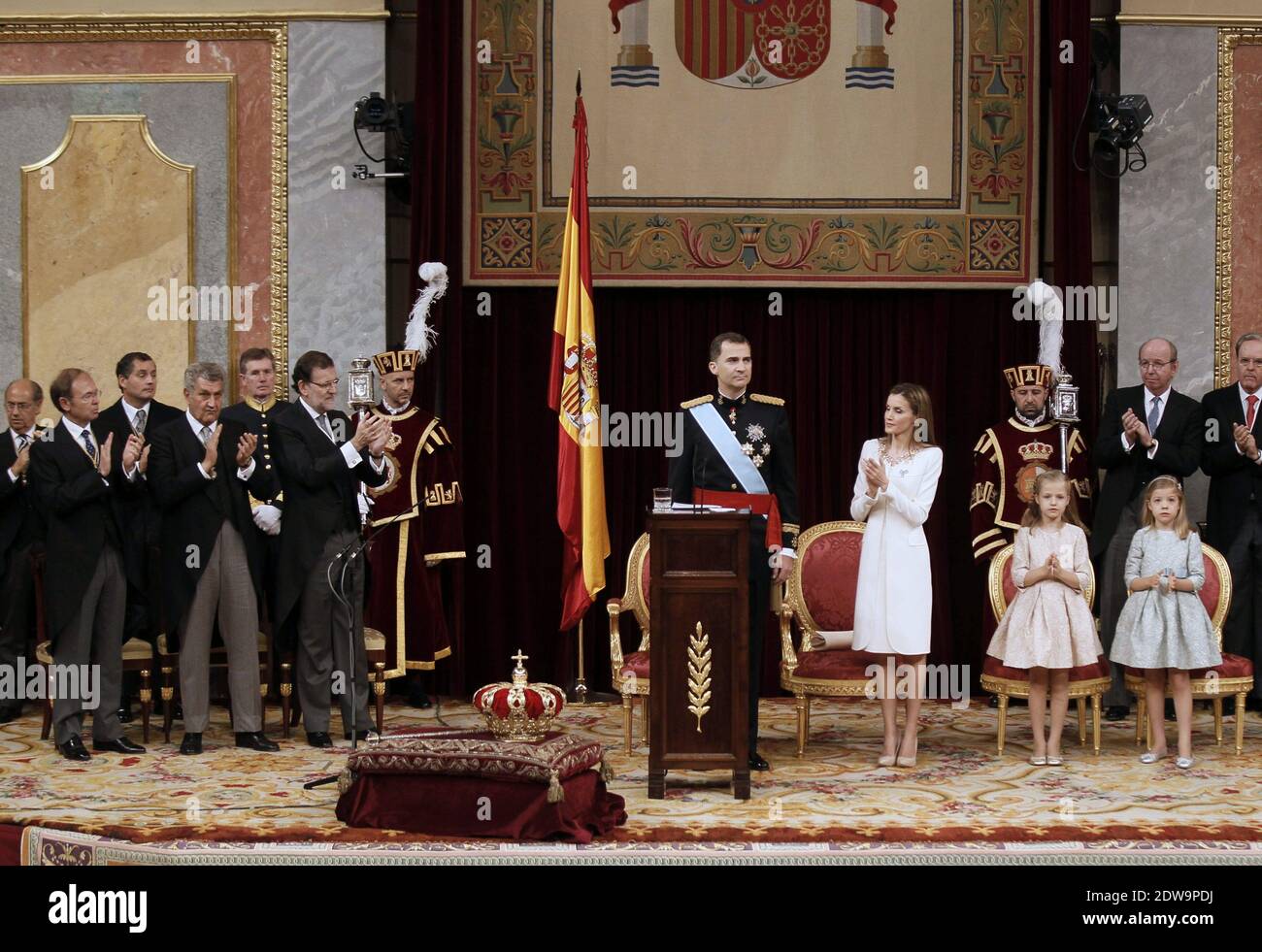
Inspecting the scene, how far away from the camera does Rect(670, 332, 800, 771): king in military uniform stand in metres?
6.61

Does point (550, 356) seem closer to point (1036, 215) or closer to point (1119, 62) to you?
point (1036, 215)

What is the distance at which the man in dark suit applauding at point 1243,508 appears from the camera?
7.96 m

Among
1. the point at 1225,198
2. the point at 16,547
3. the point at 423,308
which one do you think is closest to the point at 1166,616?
the point at 1225,198

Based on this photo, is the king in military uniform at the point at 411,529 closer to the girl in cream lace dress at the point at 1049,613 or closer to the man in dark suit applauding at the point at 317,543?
the man in dark suit applauding at the point at 317,543

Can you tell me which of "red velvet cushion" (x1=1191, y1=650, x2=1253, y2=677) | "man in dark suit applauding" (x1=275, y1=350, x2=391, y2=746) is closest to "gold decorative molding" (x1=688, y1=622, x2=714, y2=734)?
"man in dark suit applauding" (x1=275, y1=350, x2=391, y2=746)

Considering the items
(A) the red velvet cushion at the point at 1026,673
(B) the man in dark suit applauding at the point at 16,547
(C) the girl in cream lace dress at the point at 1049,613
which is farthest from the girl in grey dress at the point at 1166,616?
(B) the man in dark suit applauding at the point at 16,547

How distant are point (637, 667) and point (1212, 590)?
2.67 metres

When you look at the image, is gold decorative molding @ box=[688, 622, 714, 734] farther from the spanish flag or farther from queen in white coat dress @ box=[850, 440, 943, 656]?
the spanish flag

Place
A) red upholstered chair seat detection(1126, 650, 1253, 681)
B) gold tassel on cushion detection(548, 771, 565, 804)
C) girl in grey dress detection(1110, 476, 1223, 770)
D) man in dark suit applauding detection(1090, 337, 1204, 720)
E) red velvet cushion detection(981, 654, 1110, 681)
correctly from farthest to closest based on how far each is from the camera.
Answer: man in dark suit applauding detection(1090, 337, 1204, 720) → red upholstered chair seat detection(1126, 650, 1253, 681) → red velvet cushion detection(981, 654, 1110, 681) → girl in grey dress detection(1110, 476, 1223, 770) → gold tassel on cushion detection(548, 771, 565, 804)

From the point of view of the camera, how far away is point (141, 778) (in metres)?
6.48

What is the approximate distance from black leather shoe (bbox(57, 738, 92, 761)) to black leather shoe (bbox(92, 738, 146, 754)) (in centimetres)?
15

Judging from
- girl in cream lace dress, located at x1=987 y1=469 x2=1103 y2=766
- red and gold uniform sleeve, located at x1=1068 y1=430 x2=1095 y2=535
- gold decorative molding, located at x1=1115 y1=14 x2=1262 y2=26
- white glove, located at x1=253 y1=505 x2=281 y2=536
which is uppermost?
gold decorative molding, located at x1=1115 y1=14 x2=1262 y2=26

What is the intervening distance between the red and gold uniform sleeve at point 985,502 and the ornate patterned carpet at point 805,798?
3.53 feet

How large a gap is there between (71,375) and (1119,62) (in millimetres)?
5653
